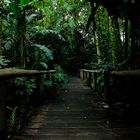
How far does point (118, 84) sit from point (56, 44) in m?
8.86

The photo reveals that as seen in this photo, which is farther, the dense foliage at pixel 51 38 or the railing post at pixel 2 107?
the dense foliage at pixel 51 38

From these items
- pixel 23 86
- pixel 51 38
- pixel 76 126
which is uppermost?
pixel 51 38

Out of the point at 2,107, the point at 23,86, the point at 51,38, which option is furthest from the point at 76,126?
the point at 51,38

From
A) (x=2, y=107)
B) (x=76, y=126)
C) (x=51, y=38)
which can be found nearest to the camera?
(x=2, y=107)

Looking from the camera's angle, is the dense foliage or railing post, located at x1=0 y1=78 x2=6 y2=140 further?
the dense foliage

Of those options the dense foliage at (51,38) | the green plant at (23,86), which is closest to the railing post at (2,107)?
the dense foliage at (51,38)

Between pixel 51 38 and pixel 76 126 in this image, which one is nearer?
pixel 76 126

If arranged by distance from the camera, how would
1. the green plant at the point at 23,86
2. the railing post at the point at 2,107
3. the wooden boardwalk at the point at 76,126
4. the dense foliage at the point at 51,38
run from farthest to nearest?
the green plant at the point at 23,86, the dense foliage at the point at 51,38, the wooden boardwalk at the point at 76,126, the railing post at the point at 2,107

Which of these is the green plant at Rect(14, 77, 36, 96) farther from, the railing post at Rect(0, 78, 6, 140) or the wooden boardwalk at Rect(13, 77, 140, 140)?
the railing post at Rect(0, 78, 6, 140)

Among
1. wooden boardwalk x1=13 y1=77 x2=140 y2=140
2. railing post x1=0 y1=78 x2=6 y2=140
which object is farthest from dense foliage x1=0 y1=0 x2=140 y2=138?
railing post x1=0 y1=78 x2=6 y2=140

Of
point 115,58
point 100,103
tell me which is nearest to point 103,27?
point 115,58

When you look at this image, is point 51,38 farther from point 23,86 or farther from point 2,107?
point 2,107

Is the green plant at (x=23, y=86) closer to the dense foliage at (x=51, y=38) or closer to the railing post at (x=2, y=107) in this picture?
the dense foliage at (x=51, y=38)

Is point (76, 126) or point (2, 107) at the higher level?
point (2, 107)
